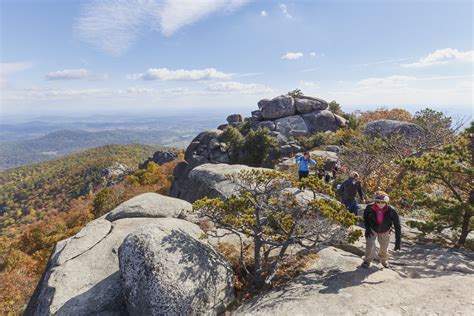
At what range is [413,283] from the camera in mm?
7504

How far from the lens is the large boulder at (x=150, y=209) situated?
1373 centimetres

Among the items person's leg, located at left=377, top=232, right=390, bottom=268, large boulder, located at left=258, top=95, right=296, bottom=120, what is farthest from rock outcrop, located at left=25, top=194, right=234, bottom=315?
large boulder, located at left=258, top=95, right=296, bottom=120

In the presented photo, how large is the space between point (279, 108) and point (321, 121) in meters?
6.43

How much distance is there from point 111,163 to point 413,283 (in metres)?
121

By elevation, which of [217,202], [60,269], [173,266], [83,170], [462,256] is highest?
[217,202]

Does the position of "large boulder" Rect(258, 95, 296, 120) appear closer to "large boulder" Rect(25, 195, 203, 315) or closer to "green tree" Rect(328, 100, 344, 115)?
"green tree" Rect(328, 100, 344, 115)

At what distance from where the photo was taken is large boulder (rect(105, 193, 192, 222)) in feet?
45.0

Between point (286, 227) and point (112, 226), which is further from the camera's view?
point (112, 226)

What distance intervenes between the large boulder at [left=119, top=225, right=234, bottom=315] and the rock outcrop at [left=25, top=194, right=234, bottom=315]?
303mm

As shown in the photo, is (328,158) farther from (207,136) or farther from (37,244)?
(37,244)

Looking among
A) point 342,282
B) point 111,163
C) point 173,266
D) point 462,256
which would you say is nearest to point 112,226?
point 173,266

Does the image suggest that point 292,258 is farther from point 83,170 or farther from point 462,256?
point 83,170

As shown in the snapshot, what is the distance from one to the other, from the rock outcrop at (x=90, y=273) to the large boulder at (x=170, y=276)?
30 cm

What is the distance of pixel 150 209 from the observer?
1398 cm
